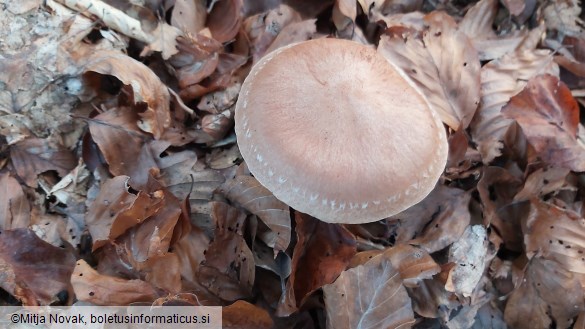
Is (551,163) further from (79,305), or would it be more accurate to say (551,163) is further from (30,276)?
(30,276)

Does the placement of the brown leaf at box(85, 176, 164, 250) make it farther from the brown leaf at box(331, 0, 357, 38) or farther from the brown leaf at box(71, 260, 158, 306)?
the brown leaf at box(331, 0, 357, 38)

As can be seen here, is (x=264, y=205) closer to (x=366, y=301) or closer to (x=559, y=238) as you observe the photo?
(x=366, y=301)

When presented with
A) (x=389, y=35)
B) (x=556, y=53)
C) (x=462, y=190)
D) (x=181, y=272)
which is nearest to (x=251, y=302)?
(x=181, y=272)

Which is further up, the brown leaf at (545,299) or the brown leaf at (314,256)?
the brown leaf at (314,256)

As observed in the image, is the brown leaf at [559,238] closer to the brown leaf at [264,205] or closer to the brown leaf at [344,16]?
the brown leaf at [264,205]

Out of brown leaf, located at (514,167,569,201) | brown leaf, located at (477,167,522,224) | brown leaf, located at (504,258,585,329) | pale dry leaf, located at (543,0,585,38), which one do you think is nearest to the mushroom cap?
brown leaf, located at (477,167,522,224)

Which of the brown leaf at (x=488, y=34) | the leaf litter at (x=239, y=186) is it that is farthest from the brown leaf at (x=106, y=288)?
the brown leaf at (x=488, y=34)

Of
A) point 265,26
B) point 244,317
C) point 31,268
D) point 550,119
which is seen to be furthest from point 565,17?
point 31,268
